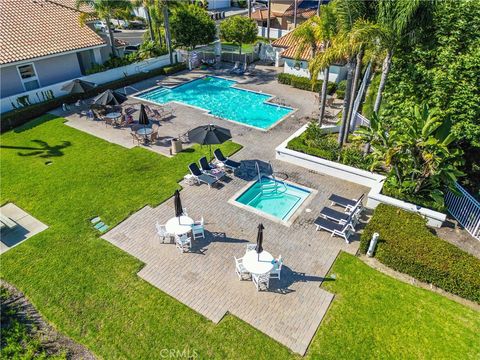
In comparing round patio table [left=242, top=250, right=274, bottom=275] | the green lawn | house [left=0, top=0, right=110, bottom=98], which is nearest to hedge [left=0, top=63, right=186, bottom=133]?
house [left=0, top=0, right=110, bottom=98]

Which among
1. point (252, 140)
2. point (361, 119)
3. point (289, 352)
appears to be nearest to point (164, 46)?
point (252, 140)

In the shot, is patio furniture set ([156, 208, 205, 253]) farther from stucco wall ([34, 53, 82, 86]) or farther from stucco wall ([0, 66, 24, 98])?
stucco wall ([34, 53, 82, 86])

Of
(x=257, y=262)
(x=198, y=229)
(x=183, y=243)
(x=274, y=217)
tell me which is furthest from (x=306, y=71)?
(x=257, y=262)

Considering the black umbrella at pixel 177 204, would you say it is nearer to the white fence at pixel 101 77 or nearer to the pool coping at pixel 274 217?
the pool coping at pixel 274 217

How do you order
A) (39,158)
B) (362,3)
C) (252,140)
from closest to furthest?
1. (362,3)
2. (39,158)
3. (252,140)

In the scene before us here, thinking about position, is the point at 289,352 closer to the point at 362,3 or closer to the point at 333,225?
the point at 333,225

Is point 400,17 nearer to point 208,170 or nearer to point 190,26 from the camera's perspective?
point 208,170
